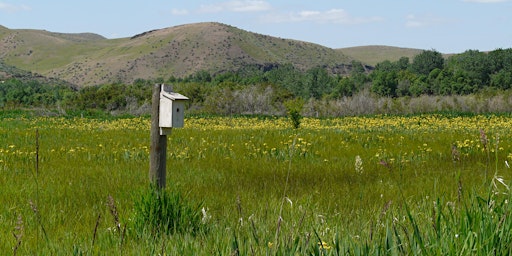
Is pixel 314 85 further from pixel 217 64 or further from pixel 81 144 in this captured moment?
pixel 81 144

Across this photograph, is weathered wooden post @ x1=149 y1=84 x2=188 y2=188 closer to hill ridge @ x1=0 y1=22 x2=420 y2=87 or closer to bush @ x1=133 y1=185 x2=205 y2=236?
bush @ x1=133 y1=185 x2=205 y2=236

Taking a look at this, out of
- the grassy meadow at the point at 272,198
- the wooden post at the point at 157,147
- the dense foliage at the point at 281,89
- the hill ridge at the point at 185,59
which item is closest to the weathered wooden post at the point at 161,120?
the wooden post at the point at 157,147

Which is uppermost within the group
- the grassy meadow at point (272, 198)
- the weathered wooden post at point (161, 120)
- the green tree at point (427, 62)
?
the green tree at point (427, 62)

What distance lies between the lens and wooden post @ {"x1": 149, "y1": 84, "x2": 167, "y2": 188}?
5.32m

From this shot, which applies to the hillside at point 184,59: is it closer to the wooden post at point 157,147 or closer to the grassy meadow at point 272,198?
the grassy meadow at point 272,198

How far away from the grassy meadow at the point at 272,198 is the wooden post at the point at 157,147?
0.23 metres

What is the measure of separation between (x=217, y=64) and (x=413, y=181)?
15865 cm

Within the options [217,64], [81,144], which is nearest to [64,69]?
[217,64]

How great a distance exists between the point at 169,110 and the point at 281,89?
47.6 m

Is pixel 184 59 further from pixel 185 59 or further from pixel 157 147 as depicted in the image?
pixel 157 147

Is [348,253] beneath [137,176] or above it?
above

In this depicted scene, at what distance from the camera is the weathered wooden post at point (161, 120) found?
5172mm

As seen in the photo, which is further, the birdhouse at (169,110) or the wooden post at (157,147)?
the wooden post at (157,147)

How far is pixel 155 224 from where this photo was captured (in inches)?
186
